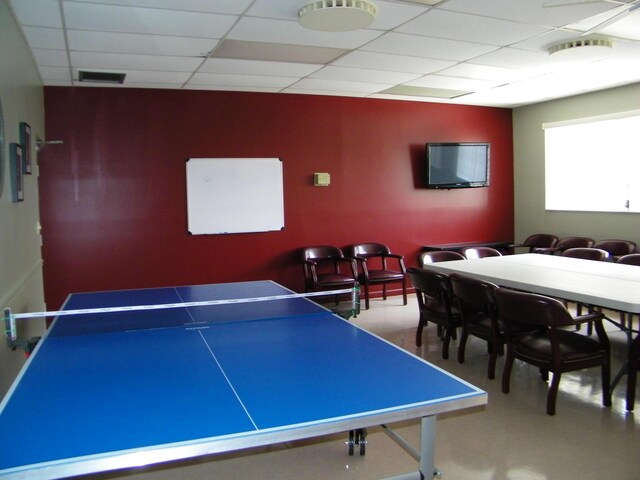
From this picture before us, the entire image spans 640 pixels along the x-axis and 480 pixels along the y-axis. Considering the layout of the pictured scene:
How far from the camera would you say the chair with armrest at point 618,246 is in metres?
6.22

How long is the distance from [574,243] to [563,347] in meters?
3.83

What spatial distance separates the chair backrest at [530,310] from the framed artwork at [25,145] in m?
3.76

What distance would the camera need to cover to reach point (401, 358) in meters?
2.19

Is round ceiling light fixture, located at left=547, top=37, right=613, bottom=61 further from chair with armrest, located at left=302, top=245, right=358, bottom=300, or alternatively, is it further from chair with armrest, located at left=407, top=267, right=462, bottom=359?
chair with armrest, located at left=302, top=245, right=358, bottom=300

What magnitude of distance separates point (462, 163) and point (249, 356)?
234 inches

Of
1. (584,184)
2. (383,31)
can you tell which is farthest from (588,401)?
(584,184)

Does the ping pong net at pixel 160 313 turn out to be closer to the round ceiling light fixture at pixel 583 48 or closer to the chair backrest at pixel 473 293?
the chair backrest at pixel 473 293

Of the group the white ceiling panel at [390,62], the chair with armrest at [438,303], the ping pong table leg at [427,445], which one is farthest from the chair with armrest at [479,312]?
the white ceiling panel at [390,62]

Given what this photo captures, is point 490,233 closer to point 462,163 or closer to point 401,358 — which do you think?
point 462,163

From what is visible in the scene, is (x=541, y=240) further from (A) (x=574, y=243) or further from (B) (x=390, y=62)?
(B) (x=390, y=62)

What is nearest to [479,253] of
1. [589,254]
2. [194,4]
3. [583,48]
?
[589,254]

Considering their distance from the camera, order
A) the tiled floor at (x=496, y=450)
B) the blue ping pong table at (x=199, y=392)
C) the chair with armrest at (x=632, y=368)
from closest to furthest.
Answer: the blue ping pong table at (x=199, y=392), the tiled floor at (x=496, y=450), the chair with armrest at (x=632, y=368)

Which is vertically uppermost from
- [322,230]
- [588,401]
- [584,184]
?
[584,184]

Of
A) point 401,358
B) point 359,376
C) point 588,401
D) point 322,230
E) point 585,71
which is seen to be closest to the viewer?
point 359,376
